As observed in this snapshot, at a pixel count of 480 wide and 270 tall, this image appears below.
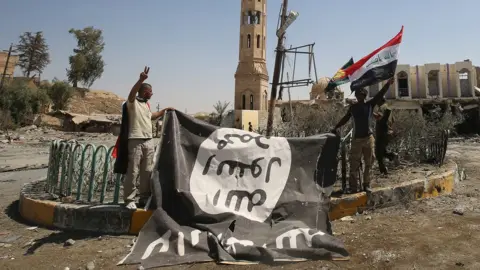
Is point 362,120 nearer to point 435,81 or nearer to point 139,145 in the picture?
point 139,145

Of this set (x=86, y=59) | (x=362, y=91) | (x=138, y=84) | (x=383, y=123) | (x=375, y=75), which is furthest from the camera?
(x=86, y=59)

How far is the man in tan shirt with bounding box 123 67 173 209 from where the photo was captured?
13.3ft

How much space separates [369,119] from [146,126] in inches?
121

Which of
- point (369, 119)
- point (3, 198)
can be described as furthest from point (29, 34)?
point (369, 119)

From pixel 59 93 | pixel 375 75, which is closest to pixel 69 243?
pixel 375 75

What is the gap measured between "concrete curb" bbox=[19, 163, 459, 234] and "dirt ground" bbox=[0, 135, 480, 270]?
0.38 ft

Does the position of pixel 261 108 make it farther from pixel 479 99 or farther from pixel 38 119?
pixel 38 119

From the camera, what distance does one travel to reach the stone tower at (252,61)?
38.4 m

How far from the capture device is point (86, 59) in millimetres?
50781

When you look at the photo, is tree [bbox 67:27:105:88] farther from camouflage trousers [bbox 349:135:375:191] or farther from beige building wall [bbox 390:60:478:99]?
camouflage trousers [bbox 349:135:375:191]

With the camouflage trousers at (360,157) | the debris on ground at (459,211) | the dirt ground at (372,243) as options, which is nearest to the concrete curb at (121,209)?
the dirt ground at (372,243)

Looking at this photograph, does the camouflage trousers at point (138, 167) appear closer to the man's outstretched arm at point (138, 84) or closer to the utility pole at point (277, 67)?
the man's outstretched arm at point (138, 84)

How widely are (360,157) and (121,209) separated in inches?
131

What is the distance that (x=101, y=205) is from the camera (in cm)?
420
